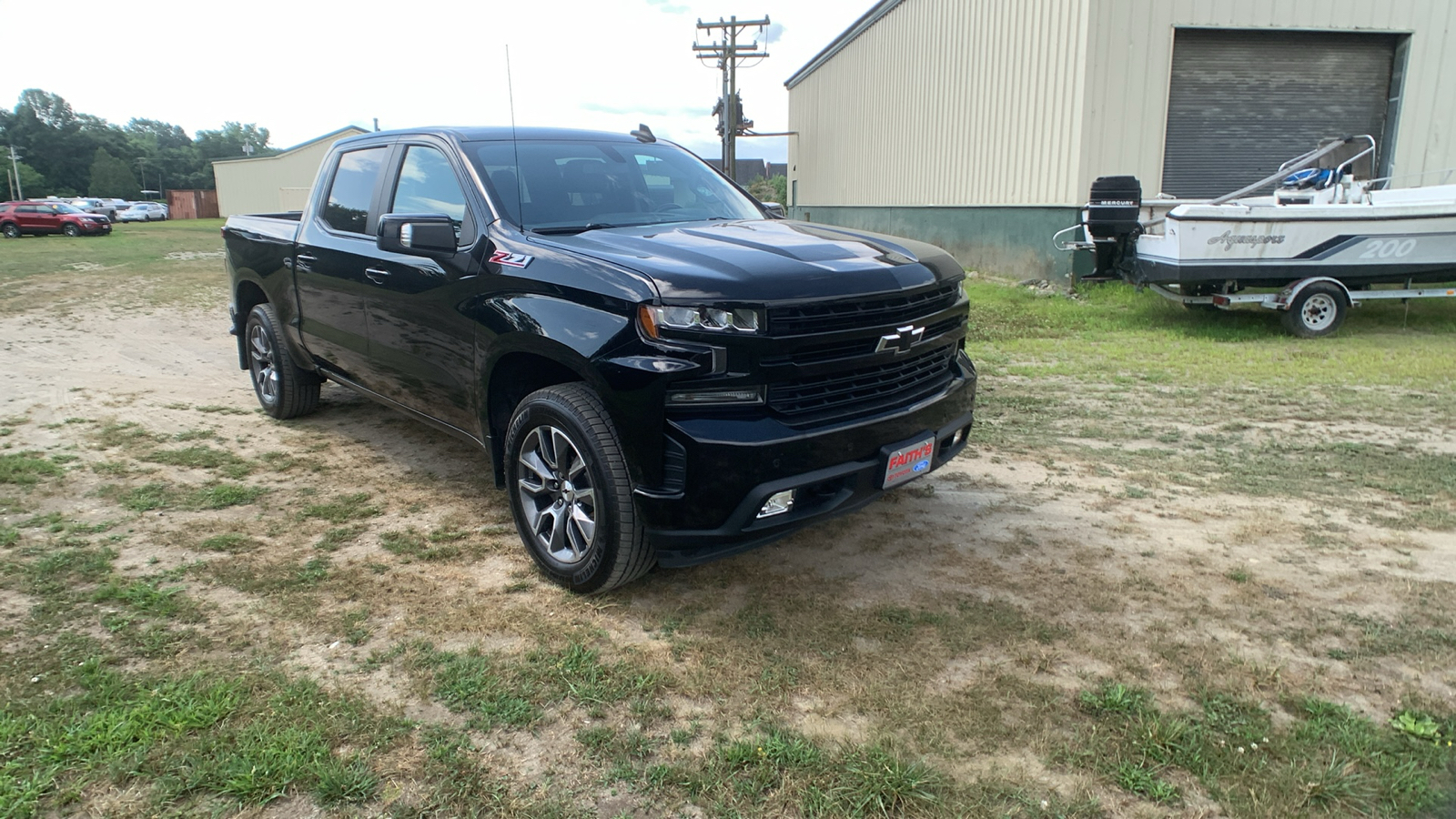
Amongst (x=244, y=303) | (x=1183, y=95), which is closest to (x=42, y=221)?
(x=244, y=303)

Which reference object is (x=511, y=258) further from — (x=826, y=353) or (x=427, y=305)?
(x=826, y=353)

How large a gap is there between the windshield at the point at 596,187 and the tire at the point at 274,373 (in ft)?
8.62

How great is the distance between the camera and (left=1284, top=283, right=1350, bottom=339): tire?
9461 mm

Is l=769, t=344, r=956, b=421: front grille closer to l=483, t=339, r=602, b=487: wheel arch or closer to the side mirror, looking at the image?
l=483, t=339, r=602, b=487: wheel arch

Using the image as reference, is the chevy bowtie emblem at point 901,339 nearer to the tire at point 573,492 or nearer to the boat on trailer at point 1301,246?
the tire at point 573,492

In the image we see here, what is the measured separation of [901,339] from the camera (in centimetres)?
355

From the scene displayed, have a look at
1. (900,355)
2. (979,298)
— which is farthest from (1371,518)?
(979,298)

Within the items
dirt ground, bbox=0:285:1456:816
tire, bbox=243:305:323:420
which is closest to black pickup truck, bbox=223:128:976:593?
dirt ground, bbox=0:285:1456:816

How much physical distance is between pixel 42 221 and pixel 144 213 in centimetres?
2824

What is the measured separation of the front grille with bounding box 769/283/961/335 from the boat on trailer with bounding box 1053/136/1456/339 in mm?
6866

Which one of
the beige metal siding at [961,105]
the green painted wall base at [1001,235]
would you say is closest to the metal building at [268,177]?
the beige metal siding at [961,105]

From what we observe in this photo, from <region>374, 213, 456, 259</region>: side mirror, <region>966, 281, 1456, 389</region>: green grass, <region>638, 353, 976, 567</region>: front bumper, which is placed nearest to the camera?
<region>638, 353, 976, 567</region>: front bumper

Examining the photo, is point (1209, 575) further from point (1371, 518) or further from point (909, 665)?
point (909, 665)

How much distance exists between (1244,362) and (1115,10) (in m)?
6.28
